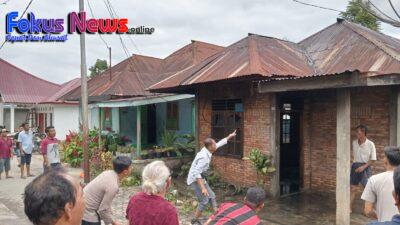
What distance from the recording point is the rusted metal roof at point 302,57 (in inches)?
337

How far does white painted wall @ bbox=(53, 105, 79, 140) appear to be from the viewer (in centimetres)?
2388

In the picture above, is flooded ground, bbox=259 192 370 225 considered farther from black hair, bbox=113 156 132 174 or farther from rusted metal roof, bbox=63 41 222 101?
rusted metal roof, bbox=63 41 222 101

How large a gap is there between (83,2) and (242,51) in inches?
177

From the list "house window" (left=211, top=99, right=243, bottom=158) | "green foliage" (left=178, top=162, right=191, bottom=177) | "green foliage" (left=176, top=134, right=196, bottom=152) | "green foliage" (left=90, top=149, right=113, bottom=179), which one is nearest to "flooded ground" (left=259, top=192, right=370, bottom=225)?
"house window" (left=211, top=99, right=243, bottom=158)

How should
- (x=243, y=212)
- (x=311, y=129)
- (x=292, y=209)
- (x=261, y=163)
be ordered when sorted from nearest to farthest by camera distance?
(x=243, y=212) < (x=292, y=209) < (x=261, y=163) < (x=311, y=129)

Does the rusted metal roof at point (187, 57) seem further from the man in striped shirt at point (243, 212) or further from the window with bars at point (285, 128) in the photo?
the man in striped shirt at point (243, 212)

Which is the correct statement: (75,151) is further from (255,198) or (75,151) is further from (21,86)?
(21,86)

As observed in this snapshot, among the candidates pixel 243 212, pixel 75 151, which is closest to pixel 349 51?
pixel 243 212

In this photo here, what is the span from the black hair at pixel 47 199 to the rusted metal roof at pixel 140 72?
558 inches

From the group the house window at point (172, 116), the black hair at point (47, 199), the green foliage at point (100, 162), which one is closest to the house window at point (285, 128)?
the house window at point (172, 116)

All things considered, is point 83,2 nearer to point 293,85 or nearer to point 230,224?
point 293,85

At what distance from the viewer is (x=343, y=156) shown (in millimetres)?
6656

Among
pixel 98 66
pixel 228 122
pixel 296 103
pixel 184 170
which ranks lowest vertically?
pixel 184 170

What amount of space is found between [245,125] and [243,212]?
704 centimetres
